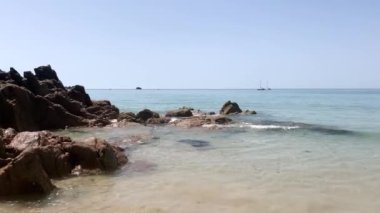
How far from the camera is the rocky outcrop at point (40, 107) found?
26.3m

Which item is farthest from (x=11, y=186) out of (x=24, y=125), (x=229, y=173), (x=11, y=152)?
(x=24, y=125)

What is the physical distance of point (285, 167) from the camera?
15844mm

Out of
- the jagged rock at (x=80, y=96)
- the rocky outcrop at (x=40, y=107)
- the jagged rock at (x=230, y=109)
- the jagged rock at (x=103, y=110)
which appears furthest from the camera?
the jagged rock at (x=230, y=109)

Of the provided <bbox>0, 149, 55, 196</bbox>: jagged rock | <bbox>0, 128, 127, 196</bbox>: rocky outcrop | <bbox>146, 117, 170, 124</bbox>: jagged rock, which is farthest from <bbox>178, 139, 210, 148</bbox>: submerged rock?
<bbox>146, 117, 170, 124</bbox>: jagged rock

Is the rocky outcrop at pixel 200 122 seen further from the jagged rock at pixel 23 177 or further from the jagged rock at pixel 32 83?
the jagged rock at pixel 23 177

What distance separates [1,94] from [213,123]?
15.2 metres

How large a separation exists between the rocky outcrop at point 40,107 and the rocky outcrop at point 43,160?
12.0m

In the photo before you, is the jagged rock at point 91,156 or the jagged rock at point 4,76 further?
the jagged rock at point 4,76

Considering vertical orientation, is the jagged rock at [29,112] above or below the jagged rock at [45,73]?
below

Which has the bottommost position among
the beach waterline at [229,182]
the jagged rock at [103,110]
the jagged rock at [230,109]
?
the jagged rock at [230,109]

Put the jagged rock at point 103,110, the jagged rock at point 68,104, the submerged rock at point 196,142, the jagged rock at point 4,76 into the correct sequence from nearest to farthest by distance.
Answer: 1. the submerged rock at point 196,142
2. the jagged rock at point 4,76
3. the jagged rock at point 68,104
4. the jagged rock at point 103,110

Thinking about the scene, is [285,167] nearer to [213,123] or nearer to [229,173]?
[229,173]

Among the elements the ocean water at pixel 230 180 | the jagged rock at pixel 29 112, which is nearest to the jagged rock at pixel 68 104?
the jagged rock at pixel 29 112

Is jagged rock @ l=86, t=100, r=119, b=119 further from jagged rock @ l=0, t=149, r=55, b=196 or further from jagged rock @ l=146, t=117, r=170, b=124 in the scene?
jagged rock @ l=0, t=149, r=55, b=196
